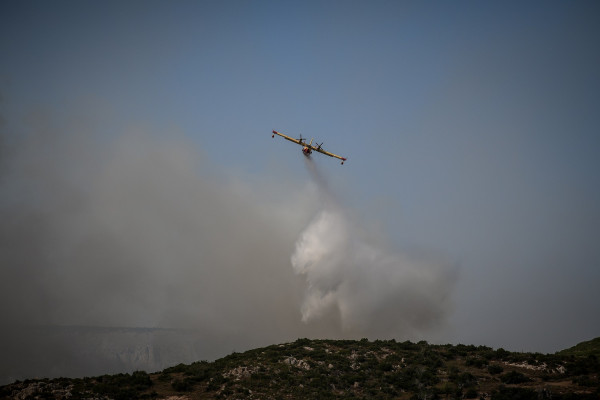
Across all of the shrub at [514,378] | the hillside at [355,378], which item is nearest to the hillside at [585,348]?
the hillside at [355,378]

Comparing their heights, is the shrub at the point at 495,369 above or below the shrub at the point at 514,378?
above

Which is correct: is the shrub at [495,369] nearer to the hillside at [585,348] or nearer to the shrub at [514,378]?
the shrub at [514,378]

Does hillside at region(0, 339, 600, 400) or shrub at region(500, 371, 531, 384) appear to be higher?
hillside at region(0, 339, 600, 400)

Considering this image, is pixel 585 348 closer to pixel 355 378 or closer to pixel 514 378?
pixel 514 378

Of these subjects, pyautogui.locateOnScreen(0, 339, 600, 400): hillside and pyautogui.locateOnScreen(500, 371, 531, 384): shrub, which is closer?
pyautogui.locateOnScreen(0, 339, 600, 400): hillside

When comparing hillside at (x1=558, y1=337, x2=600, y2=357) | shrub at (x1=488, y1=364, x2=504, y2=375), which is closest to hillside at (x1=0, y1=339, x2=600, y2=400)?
shrub at (x1=488, y1=364, x2=504, y2=375)

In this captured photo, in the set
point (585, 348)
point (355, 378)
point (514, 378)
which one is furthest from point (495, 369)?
point (585, 348)

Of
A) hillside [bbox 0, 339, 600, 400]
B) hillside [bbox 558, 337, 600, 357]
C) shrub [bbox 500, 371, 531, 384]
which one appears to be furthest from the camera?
hillside [bbox 558, 337, 600, 357]

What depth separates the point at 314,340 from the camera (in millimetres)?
68062

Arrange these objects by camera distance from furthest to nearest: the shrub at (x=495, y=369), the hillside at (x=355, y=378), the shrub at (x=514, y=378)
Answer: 1. the shrub at (x=495, y=369)
2. the shrub at (x=514, y=378)
3. the hillside at (x=355, y=378)

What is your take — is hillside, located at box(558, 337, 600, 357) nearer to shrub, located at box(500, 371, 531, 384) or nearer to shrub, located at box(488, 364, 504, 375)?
shrub, located at box(488, 364, 504, 375)

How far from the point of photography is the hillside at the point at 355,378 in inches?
1662

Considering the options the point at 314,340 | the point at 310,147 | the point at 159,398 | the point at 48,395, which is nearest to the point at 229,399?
the point at 159,398

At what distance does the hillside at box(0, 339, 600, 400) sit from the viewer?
4222 centimetres
